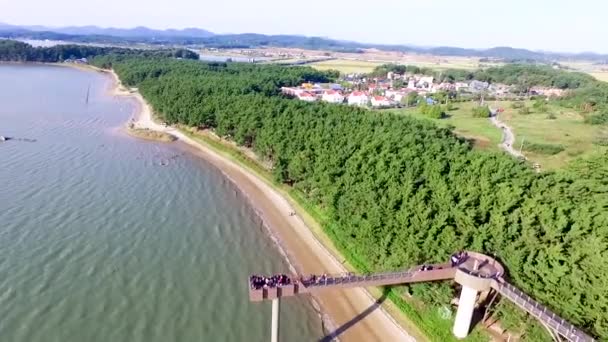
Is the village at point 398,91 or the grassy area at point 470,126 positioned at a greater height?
the village at point 398,91

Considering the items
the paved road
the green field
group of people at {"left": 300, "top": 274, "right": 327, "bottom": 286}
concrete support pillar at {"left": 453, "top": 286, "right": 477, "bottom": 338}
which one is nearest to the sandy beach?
concrete support pillar at {"left": 453, "top": 286, "right": 477, "bottom": 338}

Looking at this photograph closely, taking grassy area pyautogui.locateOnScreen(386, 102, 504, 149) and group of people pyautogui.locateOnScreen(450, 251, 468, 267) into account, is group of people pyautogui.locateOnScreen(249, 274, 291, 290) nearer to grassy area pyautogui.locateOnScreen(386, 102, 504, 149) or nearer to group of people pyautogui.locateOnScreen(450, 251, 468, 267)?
group of people pyautogui.locateOnScreen(450, 251, 468, 267)

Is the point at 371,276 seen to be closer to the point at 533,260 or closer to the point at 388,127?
the point at 533,260

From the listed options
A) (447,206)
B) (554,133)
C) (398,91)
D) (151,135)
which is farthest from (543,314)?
(398,91)

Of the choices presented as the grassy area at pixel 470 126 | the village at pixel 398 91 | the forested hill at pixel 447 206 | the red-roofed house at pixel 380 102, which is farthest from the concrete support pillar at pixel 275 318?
the red-roofed house at pixel 380 102

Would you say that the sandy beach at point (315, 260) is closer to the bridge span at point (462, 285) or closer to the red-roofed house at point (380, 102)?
the bridge span at point (462, 285)
